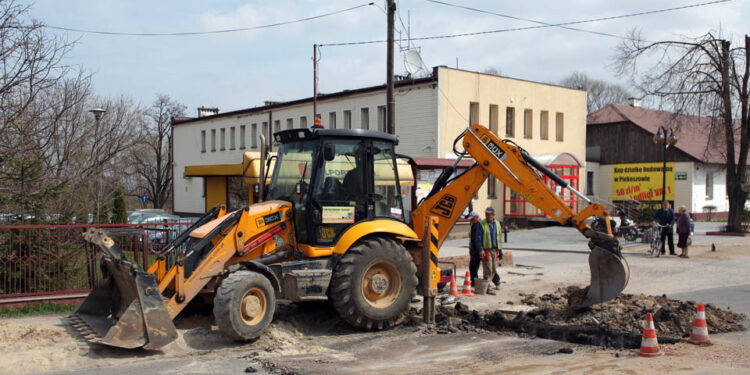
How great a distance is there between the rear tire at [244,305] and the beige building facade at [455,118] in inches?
659

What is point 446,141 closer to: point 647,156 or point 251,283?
point 647,156

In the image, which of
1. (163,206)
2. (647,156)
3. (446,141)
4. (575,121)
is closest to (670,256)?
(446,141)

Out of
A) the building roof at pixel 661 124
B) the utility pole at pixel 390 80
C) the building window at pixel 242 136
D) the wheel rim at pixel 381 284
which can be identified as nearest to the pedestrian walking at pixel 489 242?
the wheel rim at pixel 381 284

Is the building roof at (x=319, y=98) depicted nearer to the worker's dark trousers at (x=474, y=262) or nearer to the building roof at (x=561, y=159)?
the building roof at (x=561, y=159)

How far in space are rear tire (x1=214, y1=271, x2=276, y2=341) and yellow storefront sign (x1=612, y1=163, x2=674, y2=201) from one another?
35.6 m

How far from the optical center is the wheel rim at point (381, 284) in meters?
9.35

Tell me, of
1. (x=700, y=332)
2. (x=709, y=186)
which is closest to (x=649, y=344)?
(x=700, y=332)

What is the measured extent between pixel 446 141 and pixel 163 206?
32.3 m

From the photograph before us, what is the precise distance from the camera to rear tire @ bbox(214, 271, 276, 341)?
8.12 metres

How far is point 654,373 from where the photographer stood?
701 centimetres

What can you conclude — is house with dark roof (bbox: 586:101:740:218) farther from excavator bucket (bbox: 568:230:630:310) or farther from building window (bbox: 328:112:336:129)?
excavator bucket (bbox: 568:230:630:310)

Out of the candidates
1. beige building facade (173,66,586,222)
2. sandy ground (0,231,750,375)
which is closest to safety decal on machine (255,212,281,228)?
sandy ground (0,231,750,375)

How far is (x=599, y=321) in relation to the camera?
9.30 metres

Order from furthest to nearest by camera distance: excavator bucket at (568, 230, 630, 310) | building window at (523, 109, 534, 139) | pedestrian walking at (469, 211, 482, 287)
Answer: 1. building window at (523, 109, 534, 139)
2. pedestrian walking at (469, 211, 482, 287)
3. excavator bucket at (568, 230, 630, 310)
